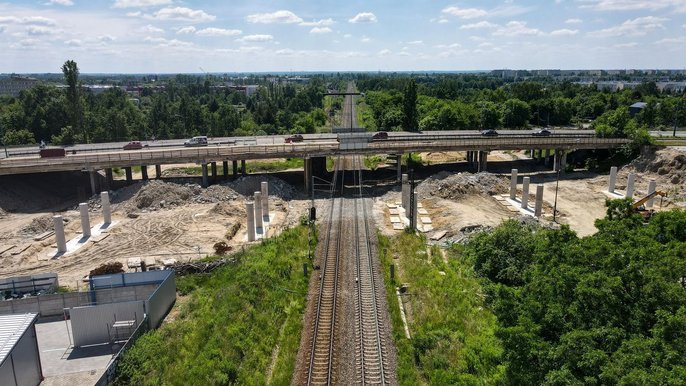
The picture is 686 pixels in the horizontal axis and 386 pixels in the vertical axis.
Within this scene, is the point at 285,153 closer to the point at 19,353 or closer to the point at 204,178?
the point at 204,178

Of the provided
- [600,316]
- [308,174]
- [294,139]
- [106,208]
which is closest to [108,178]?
[106,208]

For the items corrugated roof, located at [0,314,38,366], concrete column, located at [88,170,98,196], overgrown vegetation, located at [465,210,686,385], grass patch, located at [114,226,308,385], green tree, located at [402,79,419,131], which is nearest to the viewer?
overgrown vegetation, located at [465,210,686,385]

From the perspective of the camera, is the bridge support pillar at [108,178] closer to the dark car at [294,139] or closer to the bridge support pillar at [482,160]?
the dark car at [294,139]

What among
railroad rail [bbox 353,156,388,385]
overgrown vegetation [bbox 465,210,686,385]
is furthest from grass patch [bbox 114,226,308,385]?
overgrown vegetation [bbox 465,210,686,385]

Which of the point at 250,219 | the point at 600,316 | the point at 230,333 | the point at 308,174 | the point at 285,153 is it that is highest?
the point at 285,153

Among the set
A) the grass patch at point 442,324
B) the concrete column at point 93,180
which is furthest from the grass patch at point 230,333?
the concrete column at point 93,180

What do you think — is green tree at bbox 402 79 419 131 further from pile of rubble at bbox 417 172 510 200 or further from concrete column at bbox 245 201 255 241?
concrete column at bbox 245 201 255 241

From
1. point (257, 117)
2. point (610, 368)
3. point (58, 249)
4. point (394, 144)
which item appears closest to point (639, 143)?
point (394, 144)
